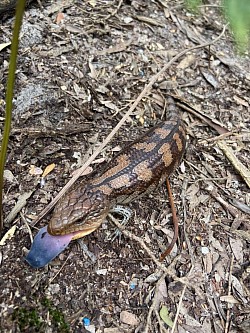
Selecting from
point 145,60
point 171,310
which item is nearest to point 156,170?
point 171,310

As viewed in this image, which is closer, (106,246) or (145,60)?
(106,246)

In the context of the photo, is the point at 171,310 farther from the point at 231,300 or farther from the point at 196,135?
the point at 196,135

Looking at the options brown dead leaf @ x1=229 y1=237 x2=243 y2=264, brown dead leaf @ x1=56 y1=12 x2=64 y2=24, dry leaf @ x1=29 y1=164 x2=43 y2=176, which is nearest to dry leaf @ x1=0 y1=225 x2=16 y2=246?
dry leaf @ x1=29 y1=164 x2=43 y2=176

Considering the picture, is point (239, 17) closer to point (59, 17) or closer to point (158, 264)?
point (158, 264)

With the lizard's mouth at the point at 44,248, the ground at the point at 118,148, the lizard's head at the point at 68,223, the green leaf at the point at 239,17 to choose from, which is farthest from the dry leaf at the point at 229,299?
the green leaf at the point at 239,17

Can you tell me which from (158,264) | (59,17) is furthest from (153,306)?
(59,17)

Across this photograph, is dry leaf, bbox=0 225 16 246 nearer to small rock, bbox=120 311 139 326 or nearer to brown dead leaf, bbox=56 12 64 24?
small rock, bbox=120 311 139 326
